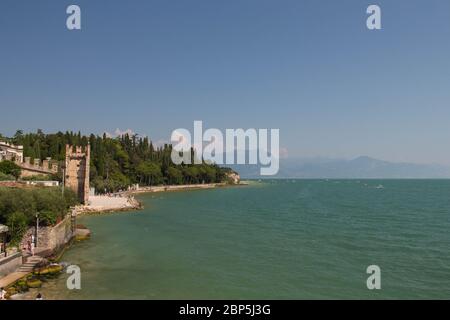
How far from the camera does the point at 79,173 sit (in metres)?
59.7

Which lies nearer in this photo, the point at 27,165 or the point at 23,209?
the point at 23,209

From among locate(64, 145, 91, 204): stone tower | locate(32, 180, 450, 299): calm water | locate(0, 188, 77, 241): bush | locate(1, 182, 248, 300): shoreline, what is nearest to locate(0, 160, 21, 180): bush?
locate(64, 145, 91, 204): stone tower

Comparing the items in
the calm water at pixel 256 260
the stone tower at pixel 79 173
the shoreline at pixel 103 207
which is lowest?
the calm water at pixel 256 260

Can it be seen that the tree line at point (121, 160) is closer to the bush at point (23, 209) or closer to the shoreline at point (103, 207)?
the shoreline at point (103, 207)

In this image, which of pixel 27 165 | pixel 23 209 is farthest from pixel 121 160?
pixel 23 209

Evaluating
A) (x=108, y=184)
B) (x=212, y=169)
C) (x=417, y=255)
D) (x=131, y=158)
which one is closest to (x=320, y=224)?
(x=417, y=255)

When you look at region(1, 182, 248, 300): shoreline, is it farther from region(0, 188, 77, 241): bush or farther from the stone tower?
region(0, 188, 77, 241): bush

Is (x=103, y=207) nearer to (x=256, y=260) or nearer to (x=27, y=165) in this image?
(x=27, y=165)

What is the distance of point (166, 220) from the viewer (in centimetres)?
4816

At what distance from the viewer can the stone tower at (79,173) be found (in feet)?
193

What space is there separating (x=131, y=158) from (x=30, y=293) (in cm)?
10105

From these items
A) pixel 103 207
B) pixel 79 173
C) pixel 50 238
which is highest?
pixel 79 173

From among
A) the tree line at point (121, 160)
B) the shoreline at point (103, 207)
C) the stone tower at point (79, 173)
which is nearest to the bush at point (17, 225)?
the shoreline at point (103, 207)
